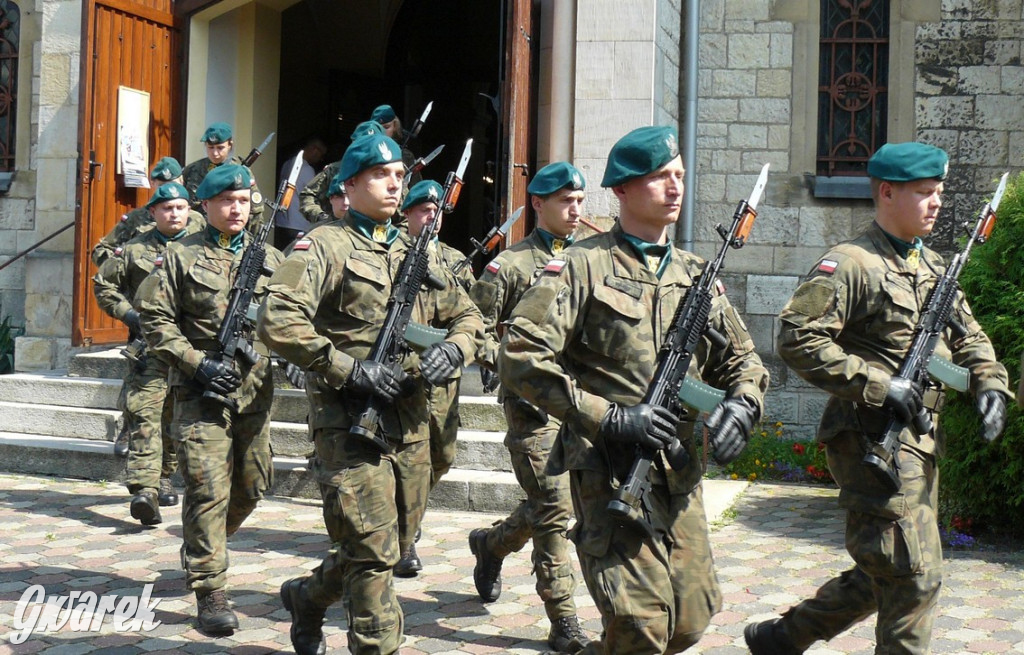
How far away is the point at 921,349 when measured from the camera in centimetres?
436

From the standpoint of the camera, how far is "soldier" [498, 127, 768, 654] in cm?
362

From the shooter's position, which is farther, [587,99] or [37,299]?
[37,299]

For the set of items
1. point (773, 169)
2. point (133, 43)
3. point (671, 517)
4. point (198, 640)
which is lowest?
point (198, 640)

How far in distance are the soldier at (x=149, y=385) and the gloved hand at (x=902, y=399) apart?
4990 mm

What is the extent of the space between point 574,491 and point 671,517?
12.5 inches

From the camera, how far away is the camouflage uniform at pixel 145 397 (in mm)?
8227

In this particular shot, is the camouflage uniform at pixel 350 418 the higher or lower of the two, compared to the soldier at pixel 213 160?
lower

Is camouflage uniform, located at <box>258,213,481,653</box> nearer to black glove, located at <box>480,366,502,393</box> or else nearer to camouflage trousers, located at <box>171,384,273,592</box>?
camouflage trousers, located at <box>171,384,273,592</box>

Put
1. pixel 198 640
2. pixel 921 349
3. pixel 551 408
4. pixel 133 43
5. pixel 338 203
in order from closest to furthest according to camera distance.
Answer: pixel 551 408 → pixel 921 349 → pixel 198 640 → pixel 338 203 → pixel 133 43

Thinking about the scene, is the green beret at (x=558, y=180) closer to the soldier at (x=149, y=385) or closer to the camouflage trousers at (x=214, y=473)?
the camouflage trousers at (x=214, y=473)

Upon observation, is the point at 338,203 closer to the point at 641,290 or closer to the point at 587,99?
the point at 587,99

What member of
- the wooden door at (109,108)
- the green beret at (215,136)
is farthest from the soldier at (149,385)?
the wooden door at (109,108)

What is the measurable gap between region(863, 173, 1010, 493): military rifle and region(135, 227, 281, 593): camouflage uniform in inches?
121

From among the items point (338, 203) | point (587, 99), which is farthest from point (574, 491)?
point (587, 99)
